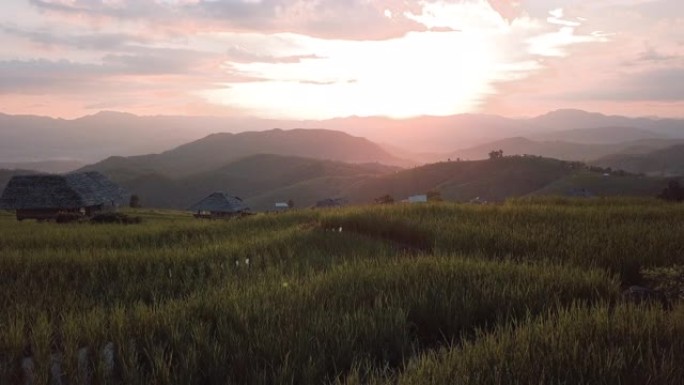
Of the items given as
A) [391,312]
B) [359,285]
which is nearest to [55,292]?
[359,285]

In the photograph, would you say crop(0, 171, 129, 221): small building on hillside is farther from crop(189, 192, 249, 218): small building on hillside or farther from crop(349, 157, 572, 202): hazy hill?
crop(349, 157, 572, 202): hazy hill

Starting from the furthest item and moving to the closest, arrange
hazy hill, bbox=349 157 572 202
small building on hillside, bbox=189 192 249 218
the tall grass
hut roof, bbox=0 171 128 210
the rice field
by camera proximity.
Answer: hazy hill, bbox=349 157 572 202 → small building on hillside, bbox=189 192 249 218 → hut roof, bbox=0 171 128 210 → the rice field → the tall grass

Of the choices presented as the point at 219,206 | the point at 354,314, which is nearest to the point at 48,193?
the point at 219,206

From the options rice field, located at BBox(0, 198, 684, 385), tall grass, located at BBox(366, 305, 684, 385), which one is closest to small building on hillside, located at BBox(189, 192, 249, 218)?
rice field, located at BBox(0, 198, 684, 385)

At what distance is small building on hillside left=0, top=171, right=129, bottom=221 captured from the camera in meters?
62.9

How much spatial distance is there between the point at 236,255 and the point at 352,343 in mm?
7207

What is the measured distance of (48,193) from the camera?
214ft

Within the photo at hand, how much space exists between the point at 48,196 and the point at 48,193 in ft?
Result: 1.66

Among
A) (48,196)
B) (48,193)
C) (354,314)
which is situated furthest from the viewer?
(48,193)

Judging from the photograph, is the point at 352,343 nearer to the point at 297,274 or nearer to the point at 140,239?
the point at 297,274

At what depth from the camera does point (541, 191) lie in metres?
127

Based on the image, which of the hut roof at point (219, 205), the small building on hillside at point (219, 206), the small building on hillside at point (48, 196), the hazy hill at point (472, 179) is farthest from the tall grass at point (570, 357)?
the hazy hill at point (472, 179)

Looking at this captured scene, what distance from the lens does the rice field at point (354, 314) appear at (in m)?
4.56

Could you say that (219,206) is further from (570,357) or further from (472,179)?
(472,179)
